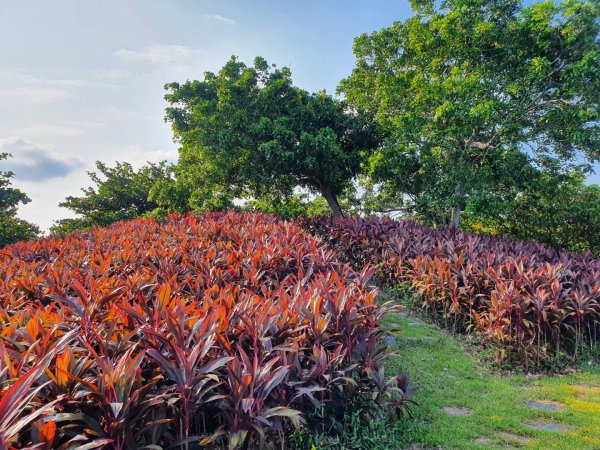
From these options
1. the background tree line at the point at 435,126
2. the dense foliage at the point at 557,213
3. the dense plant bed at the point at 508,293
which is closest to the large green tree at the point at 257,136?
the background tree line at the point at 435,126

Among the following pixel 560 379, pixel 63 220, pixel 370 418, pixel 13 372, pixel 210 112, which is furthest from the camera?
pixel 63 220

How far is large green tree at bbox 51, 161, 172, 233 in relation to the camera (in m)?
19.1

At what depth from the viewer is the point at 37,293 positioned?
3.77 metres

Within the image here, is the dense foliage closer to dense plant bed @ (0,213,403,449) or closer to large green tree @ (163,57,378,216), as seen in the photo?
large green tree @ (163,57,378,216)

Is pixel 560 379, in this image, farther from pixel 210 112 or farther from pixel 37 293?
pixel 210 112

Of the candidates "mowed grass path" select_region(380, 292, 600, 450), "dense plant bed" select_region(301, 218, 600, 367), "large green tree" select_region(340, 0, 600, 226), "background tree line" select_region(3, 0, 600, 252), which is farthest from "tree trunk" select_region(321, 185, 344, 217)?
"mowed grass path" select_region(380, 292, 600, 450)

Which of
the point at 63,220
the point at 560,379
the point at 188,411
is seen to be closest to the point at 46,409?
the point at 188,411

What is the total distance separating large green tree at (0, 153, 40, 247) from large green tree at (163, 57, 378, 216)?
5.93 meters

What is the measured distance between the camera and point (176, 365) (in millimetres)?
2143

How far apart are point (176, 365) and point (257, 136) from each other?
504 inches

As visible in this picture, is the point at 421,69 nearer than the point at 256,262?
No

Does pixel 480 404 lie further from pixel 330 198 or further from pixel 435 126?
pixel 330 198

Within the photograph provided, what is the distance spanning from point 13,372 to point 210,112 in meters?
13.2

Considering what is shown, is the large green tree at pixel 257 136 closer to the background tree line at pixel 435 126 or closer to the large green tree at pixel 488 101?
the background tree line at pixel 435 126
